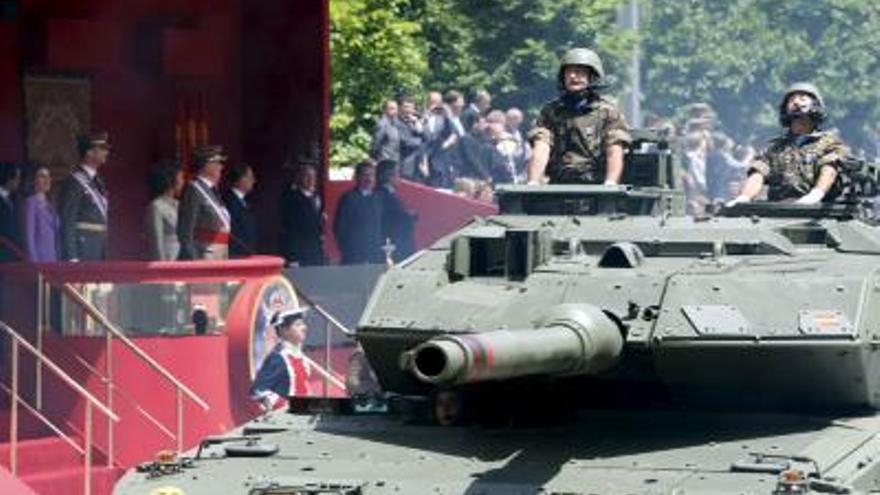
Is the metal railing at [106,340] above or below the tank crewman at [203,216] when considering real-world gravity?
below

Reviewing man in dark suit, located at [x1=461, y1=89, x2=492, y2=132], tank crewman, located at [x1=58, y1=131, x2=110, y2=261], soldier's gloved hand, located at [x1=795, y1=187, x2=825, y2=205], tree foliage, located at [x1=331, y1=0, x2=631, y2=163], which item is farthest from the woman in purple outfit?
man in dark suit, located at [x1=461, y1=89, x2=492, y2=132]

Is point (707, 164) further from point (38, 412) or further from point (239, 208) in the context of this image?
point (38, 412)

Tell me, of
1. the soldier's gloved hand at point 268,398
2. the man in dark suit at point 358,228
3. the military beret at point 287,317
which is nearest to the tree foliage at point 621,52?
the man in dark suit at point 358,228

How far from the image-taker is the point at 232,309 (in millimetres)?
23203

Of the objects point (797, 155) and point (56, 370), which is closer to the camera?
point (797, 155)

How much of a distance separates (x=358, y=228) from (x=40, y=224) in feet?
16.5

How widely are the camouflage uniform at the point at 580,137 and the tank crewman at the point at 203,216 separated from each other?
229 inches

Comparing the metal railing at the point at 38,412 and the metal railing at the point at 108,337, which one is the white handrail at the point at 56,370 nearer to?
the metal railing at the point at 38,412

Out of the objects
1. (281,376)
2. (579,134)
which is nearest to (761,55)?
(281,376)

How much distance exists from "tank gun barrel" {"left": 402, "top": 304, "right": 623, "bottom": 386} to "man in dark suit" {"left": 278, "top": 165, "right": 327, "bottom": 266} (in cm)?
1050

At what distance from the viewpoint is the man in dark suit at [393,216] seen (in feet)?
91.6

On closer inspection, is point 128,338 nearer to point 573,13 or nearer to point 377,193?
point 377,193

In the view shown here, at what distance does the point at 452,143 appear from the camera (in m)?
32.8

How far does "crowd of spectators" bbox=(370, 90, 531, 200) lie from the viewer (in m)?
31.9
